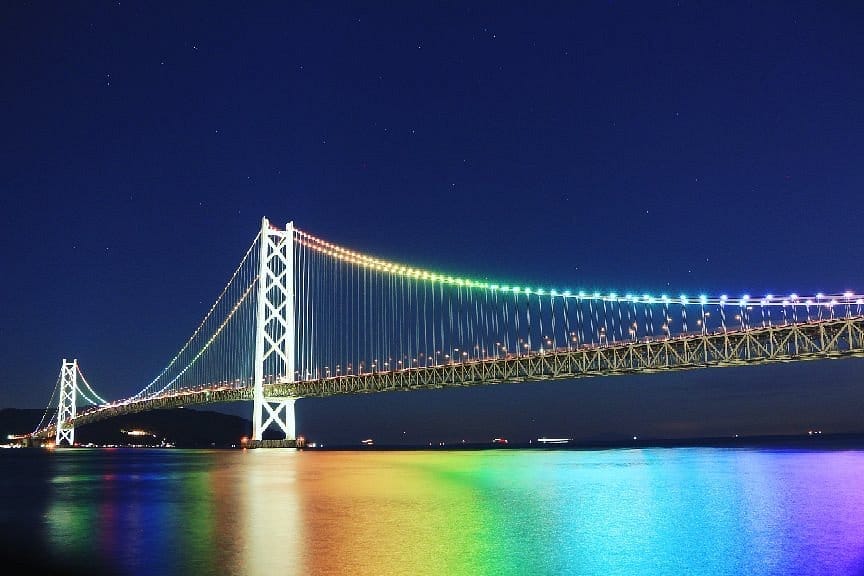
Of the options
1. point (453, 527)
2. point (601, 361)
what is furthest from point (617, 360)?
point (453, 527)

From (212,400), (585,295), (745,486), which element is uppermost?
(585,295)

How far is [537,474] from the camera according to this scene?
97.4 feet

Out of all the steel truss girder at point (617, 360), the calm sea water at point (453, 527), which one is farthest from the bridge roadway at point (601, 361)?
the calm sea water at point (453, 527)

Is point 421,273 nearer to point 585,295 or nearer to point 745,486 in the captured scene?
point 585,295

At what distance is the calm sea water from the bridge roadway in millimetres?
17482

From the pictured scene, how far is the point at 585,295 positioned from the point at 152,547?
149 feet

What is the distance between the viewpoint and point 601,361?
50000 mm

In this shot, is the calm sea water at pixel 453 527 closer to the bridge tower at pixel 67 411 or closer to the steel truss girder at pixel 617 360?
the steel truss girder at pixel 617 360

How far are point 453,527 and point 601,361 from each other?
37342mm

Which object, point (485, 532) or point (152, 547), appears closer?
point (152, 547)

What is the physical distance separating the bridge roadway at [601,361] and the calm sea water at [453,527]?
57.4ft

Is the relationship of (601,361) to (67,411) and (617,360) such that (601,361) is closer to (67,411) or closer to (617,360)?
(617,360)

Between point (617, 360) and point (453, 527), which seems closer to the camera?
point (453, 527)

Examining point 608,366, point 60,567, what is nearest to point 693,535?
point 60,567
